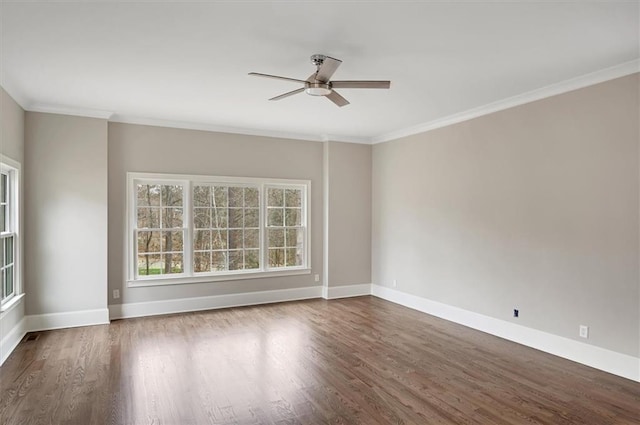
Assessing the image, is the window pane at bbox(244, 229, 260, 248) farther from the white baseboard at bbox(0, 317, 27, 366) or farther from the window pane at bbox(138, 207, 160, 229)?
the white baseboard at bbox(0, 317, 27, 366)

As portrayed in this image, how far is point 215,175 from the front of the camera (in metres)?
5.95

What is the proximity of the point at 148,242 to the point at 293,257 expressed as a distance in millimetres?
2280

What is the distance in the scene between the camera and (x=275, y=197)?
21.2 ft

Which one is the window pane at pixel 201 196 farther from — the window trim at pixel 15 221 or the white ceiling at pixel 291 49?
the window trim at pixel 15 221

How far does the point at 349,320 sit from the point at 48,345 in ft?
11.6

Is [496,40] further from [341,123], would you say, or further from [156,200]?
[156,200]

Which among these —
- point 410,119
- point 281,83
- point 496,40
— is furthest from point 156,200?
point 496,40

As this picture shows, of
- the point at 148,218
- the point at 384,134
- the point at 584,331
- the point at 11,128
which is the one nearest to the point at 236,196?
the point at 148,218

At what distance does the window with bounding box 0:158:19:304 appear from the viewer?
4.14 metres

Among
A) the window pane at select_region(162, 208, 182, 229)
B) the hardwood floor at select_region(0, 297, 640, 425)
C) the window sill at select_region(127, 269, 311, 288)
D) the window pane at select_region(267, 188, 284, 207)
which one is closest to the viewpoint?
the hardwood floor at select_region(0, 297, 640, 425)

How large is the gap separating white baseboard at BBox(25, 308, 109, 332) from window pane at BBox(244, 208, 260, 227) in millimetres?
2278

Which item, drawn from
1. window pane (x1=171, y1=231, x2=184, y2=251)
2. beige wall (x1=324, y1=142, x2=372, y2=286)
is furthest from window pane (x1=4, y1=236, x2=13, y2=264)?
beige wall (x1=324, y1=142, x2=372, y2=286)

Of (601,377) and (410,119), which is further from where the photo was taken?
(410,119)

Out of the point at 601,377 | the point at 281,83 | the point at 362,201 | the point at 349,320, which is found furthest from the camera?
the point at 362,201
